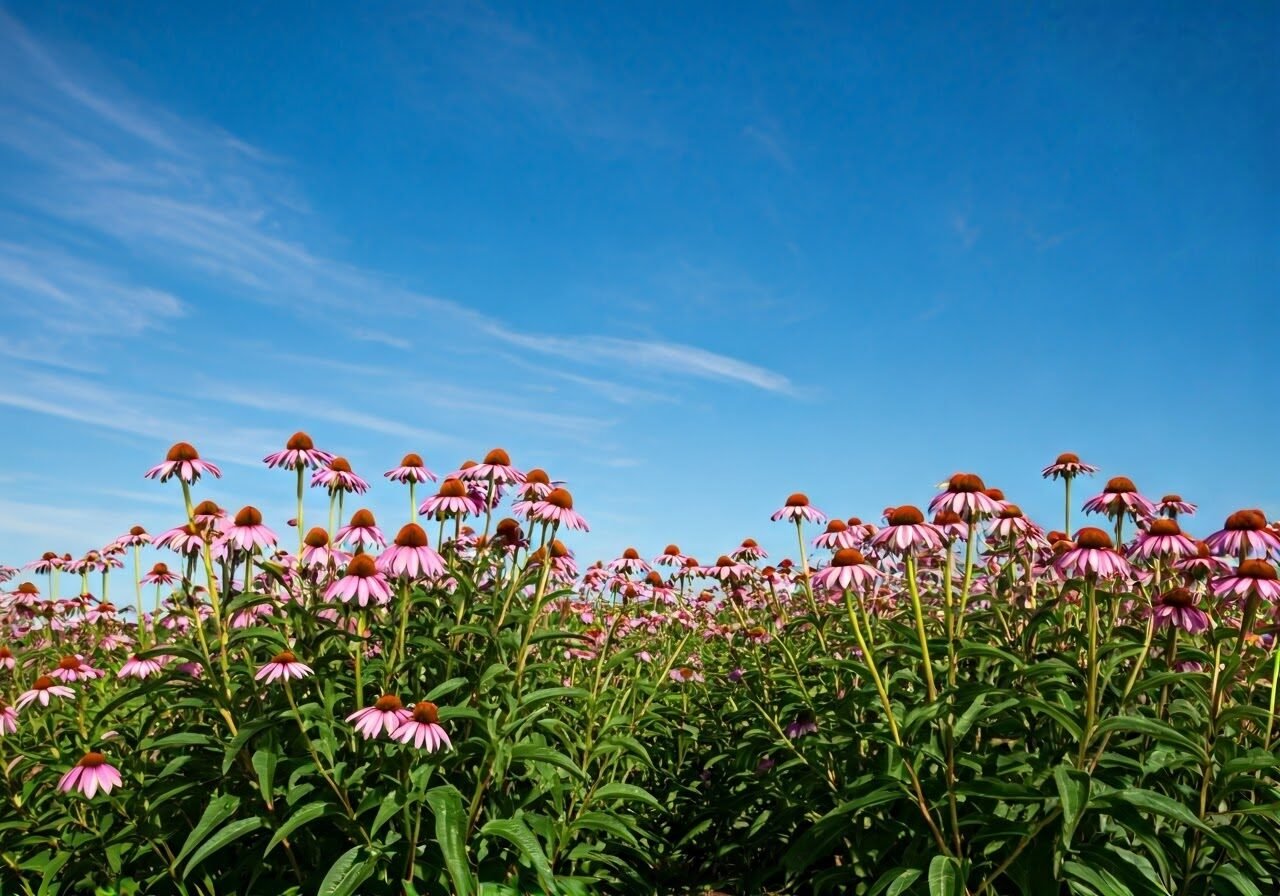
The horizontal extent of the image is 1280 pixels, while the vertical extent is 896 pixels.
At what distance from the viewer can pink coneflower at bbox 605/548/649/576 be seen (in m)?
7.05

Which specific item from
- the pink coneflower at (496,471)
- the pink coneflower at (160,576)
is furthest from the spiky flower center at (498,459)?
the pink coneflower at (160,576)

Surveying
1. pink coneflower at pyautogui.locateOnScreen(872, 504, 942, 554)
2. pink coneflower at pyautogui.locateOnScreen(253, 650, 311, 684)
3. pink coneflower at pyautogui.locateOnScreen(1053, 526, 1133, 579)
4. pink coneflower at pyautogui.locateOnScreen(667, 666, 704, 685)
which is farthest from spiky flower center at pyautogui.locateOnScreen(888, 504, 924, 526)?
pink coneflower at pyautogui.locateOnScreen(667, 666, 704, 685)

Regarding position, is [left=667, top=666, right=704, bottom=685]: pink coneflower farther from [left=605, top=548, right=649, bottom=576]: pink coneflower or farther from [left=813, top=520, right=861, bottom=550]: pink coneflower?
[left=813, top=520, right=861, bottom=550]: pink coneflower

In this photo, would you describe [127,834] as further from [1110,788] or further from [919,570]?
[919,570]

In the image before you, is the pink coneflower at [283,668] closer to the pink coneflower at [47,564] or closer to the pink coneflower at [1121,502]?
the pink coneflower at [1121,502]

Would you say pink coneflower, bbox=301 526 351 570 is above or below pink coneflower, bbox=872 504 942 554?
below

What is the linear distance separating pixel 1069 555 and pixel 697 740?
3820 mm

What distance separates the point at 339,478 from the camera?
4930 mm

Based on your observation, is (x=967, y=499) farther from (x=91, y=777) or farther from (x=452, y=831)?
(x=91, y=777)

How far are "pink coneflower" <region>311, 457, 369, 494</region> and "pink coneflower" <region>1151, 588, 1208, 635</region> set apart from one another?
12.5ft

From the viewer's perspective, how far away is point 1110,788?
3898 millimetres

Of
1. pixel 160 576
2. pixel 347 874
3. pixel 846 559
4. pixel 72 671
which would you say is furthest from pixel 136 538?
pixel 846 559

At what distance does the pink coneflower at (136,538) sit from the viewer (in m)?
8.46

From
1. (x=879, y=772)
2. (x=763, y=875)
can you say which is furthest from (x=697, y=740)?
(x=879, y=772)
